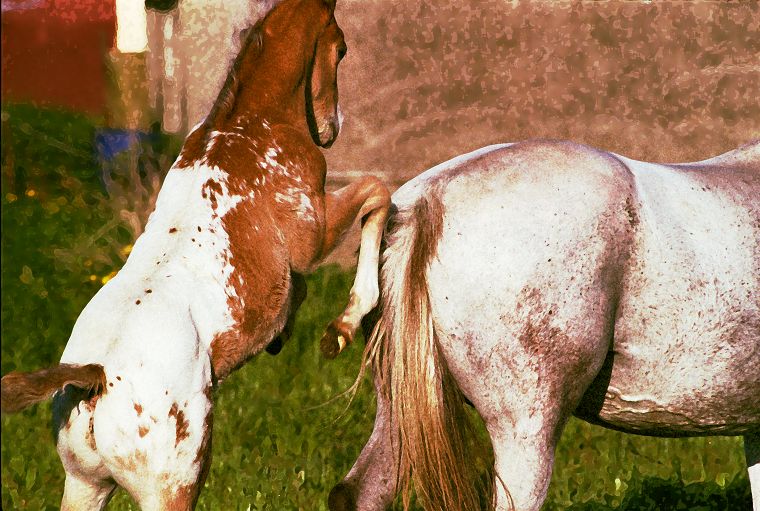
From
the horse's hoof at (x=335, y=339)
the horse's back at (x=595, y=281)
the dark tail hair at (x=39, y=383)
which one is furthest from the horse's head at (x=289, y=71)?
the dark tail hair at (x=39, y=383)

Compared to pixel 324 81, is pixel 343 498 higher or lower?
lower

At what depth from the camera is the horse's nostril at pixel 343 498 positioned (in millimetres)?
3889

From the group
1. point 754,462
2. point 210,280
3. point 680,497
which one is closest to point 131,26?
point 680,497

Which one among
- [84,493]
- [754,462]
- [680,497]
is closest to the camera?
[84,493]

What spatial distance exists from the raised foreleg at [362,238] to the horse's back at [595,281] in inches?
4.9

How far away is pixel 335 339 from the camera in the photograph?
11.3 feet

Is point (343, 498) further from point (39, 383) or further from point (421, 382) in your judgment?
point (39, 383)

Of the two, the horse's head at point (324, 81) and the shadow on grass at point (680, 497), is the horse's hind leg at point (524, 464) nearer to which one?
the horse's head at point (324, 81)

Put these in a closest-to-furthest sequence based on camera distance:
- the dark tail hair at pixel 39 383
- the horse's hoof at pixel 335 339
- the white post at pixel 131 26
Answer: the dark tail hair at pixel 39 383
the horse's hoof at pixel 335 339
the white post at pixel 131 26

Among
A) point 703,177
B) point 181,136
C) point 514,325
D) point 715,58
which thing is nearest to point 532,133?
point 715,58

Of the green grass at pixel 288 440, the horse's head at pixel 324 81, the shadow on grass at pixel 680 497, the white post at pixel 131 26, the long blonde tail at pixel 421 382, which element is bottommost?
the shadow on grass at pixel 680 497

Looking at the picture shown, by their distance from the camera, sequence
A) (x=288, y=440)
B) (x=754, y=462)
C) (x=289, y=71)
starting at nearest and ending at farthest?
(x=289, y=71) < (x=754, y=462) < (x=288, y=440)

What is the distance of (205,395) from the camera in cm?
319

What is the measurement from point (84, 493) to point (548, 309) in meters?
1.41
